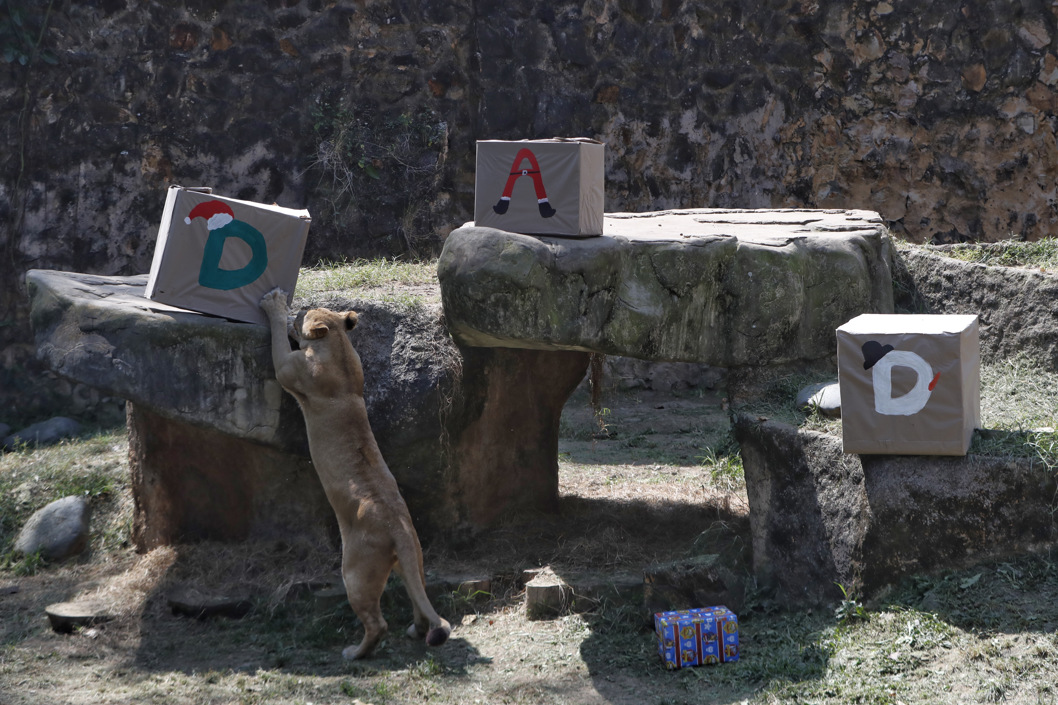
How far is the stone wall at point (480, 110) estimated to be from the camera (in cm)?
917

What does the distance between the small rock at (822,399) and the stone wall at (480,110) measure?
470 centimetres

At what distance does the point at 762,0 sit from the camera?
376 inches

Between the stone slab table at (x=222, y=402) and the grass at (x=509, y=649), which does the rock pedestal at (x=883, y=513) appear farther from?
the stone slab table at (x=222, y=402)

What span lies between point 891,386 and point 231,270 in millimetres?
3215

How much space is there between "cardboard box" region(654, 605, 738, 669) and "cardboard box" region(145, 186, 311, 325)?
8.51 feet

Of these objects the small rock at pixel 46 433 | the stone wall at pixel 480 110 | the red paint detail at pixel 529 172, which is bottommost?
the small rock at pixel 46 433

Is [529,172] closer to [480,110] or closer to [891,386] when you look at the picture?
[891,386]

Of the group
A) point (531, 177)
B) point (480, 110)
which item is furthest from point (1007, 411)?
point (480, 110)

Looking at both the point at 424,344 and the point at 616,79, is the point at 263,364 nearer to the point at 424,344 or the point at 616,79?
the point at 424,344

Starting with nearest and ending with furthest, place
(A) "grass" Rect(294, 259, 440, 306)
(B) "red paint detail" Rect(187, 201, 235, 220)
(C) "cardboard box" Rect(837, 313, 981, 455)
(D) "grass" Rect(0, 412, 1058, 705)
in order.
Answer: (D) "grass" Rect(0, 412, 1058, 705) → (C) "cardboard box" Rect(837, 313, 981, 455) → (B) "red paint detail" Rect(187, 201, 235, 220) → (A) "grass" Rect(294, 259, 440, 306)

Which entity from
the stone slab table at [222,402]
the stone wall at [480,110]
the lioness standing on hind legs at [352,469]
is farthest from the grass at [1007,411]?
the stone wall at [480,110]

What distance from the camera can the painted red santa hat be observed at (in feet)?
16.8

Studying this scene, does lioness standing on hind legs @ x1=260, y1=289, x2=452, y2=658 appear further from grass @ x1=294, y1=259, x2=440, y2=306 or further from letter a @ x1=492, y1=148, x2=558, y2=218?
letter a @ x1=492, y1=148, x2=558, y2=218

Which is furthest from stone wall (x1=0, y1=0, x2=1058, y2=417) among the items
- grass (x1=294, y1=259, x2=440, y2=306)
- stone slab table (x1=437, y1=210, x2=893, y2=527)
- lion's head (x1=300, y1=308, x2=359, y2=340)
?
lion's head (x1=300, y1=308, x2=359, y2=340)
